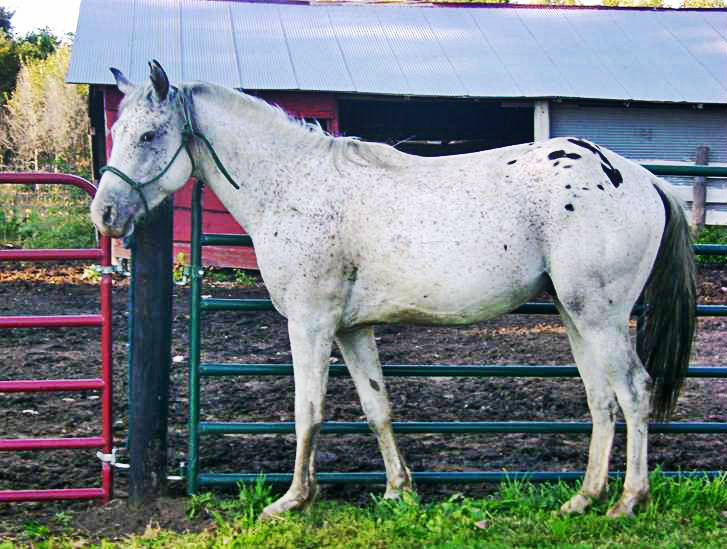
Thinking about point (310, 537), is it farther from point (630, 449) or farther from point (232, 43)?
point (232, 43)

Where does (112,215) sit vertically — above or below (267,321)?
above

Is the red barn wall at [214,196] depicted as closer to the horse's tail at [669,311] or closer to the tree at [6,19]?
the horse's tail at [669,311]

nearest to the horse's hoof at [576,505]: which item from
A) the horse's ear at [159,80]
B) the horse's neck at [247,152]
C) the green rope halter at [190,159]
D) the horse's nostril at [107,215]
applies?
the horse's neck at [247,152]

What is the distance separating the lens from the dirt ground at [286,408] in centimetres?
438

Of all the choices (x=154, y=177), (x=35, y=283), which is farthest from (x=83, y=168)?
(x=154, y=177)

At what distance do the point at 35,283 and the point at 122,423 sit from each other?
6.59m

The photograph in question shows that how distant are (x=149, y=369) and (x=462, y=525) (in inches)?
63.6

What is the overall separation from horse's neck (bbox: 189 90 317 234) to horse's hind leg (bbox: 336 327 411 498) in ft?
2.33

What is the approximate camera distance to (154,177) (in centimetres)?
377

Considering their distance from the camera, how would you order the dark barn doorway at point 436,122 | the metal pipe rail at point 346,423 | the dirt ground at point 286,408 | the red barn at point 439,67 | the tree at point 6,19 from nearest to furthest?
the metal pipe rail at point 346,423 → the dirt ground at point 286,408 → the red barn at point 439,67 → the dark barn doorway at point 436,122 → the tree at point 6,19

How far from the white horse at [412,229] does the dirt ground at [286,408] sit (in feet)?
2.85

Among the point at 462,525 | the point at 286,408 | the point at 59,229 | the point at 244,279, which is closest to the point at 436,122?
the point at 244,279

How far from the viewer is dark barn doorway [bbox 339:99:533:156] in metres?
16.5

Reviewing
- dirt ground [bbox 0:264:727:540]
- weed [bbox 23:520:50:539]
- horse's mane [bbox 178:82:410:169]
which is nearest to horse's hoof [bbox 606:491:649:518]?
dirt ground [bbox 0:264:727:540]
